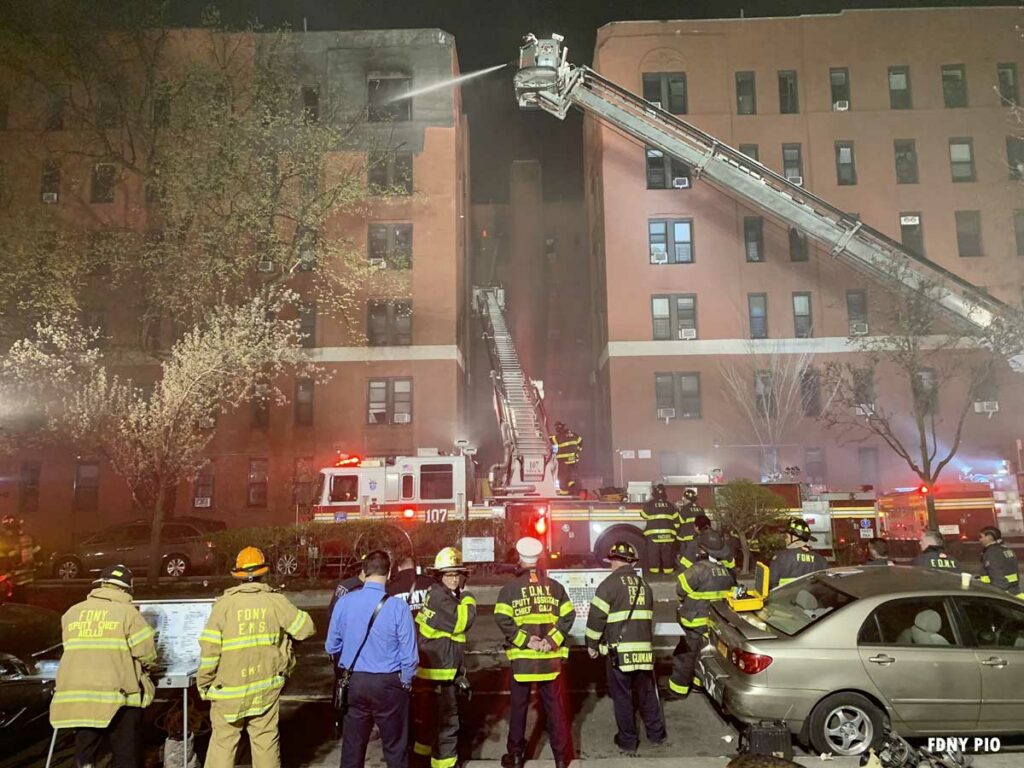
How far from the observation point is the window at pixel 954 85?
86.6 ft

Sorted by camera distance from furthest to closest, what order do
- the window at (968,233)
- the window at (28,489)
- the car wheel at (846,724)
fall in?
1. the window at (968,233)
2. the window at (28,489)
3. the car wheel at (846,724)

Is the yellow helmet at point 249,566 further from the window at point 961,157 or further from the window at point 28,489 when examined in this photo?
the window at point 961,157

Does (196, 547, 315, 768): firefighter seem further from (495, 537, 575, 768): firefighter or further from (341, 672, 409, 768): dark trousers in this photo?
(495, 537, 575, 768): firefighter

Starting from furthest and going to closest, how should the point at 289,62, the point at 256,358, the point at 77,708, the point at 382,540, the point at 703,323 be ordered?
the point at 703,323 → the point at 289,62 → the point at 256,358 → the point at 382,540 → the point at 77,708

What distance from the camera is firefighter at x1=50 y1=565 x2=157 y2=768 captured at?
444cm

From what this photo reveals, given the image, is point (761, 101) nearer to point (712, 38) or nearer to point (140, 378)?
point (712, 38)

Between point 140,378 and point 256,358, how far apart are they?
30.4ft

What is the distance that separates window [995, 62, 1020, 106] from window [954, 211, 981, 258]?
4582 millimetres

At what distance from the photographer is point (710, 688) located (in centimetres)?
587

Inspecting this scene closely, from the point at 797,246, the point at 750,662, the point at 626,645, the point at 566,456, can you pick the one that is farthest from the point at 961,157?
the point at 626,645

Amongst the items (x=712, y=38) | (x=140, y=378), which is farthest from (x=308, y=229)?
(x=712, y=38)

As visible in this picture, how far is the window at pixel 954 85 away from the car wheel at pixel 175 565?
2972 cm

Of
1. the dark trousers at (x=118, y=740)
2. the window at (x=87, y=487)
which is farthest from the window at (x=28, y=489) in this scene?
the dark trousers at (x=118, y=740)

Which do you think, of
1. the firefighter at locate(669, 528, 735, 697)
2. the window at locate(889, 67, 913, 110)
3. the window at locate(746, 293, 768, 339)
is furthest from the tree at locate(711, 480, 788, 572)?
the window at locate(889, 67, 913, 110)
